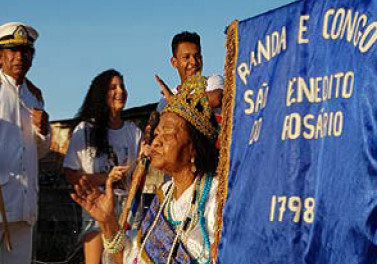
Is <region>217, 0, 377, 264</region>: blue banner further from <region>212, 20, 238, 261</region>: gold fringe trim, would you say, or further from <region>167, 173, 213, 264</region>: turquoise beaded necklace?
<region>167, 173, 213, 264</region>: turquoise beaded necklace

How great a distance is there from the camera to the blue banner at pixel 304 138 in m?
2.83

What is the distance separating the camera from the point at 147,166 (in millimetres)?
4941

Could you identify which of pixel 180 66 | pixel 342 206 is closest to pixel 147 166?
pixel 180 66

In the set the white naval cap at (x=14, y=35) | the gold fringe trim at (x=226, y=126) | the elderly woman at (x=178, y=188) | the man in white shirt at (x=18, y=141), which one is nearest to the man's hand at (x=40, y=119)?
the man in white shirt at (x=18, y=141)

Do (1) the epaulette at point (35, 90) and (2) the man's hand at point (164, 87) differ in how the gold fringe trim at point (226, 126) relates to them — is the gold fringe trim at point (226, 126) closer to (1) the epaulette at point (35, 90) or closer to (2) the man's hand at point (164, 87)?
(2) the man's hand at point (164, 87)

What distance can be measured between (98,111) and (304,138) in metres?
3.37

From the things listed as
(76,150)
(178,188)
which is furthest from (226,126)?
(76,150)

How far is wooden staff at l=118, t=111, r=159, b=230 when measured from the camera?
4597 mm

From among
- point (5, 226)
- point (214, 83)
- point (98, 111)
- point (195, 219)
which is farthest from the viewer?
point (98, 111)

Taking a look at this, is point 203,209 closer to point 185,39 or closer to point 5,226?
point 5,226

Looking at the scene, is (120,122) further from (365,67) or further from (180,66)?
(365,67)

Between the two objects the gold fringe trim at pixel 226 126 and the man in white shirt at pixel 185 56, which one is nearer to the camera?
the gold fringe trim at pixel 226 126

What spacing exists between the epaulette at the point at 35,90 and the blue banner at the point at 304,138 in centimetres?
307

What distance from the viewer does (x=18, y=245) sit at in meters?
5.92
